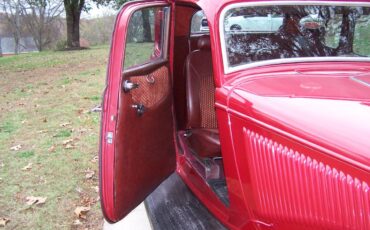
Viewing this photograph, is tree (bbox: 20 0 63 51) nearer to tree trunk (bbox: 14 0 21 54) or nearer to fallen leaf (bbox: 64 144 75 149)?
tree trunk (bbox: 14 0 21 54)

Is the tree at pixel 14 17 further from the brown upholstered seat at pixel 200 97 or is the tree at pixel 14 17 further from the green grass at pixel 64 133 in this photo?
the brown upholstered seat at pixel 200 97

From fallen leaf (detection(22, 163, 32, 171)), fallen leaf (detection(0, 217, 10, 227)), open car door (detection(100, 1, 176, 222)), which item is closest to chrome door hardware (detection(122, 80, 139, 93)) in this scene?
open car door (detection(100, 1, 176, 222))

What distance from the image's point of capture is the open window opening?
3443 millimetres

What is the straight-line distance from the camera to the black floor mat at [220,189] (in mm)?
2922

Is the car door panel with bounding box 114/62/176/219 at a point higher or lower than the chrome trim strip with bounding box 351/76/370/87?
lower

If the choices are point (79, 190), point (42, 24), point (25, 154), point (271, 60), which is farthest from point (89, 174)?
point (42, 24)

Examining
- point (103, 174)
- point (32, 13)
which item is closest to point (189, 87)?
point (103, 174)

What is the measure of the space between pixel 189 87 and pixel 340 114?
6.37 ft

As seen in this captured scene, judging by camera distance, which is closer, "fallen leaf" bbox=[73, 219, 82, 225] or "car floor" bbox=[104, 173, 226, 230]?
"car floor" bbox=[104, 173, 226, 230]

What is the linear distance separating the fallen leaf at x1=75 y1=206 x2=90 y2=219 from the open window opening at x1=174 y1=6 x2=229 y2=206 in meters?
1.05

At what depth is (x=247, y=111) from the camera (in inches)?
84.4

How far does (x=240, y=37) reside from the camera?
2697mm

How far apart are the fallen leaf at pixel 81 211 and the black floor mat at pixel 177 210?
681 mm

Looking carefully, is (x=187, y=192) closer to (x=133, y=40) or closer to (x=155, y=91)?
(x=155, y=91)
